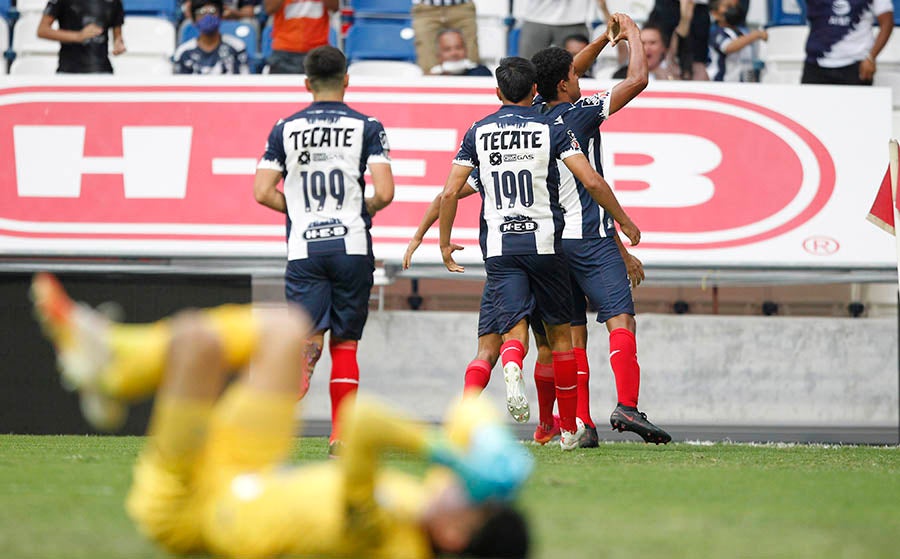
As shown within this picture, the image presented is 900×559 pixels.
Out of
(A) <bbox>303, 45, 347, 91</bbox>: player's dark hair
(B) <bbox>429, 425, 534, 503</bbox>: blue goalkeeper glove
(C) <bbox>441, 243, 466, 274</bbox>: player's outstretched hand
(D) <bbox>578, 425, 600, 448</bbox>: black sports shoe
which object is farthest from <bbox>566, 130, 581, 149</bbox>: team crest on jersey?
(B) <bbox>429, 425, 534, 503</bbox>: blue goalkeeper glove

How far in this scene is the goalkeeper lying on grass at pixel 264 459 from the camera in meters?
Result: 3.41

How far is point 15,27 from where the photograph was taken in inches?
577

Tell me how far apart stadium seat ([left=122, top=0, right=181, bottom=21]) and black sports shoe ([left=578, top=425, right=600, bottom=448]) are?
27.5ft

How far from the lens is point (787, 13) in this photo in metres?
15.2

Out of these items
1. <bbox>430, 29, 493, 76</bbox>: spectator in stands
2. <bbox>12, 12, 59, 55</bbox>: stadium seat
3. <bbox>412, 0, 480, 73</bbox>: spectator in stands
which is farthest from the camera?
<bbox>12, 12, 59, 55</bbox>: stadium seat

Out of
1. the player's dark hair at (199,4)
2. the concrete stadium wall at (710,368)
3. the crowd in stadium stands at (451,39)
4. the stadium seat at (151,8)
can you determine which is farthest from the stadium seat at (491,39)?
the stadium seat at (151,8)

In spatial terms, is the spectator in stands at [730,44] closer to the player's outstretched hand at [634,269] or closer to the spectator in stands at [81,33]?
the player's outstretched hand at [634,269]

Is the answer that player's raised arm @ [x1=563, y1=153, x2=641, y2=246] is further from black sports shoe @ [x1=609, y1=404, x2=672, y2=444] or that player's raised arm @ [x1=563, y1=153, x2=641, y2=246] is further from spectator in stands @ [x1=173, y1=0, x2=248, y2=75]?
spectator in stands @ [x1=173, y1=0, x2=248, y2=75]

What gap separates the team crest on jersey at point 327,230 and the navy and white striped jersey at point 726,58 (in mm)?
7080

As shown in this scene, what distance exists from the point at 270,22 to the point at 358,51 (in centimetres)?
113

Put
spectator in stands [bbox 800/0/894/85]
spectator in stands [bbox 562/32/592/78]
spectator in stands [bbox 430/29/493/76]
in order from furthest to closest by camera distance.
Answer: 1. spectator in stands [bbox 800/0/894/85]
2. spectator in stands [bbox 430/29/493/76]
3. spectator in stands [bbox 562/32/592/78]

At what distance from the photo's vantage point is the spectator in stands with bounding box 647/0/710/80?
13250 millimetres

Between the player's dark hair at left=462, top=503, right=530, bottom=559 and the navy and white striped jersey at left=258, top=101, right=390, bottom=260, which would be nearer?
the player's dark hair at left=462, top=503, right=530, bottom=559

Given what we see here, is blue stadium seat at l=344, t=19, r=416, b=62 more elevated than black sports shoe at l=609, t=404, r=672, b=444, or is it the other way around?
blue stadium seat at l=344, t=19, r=416, b=62
